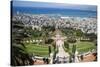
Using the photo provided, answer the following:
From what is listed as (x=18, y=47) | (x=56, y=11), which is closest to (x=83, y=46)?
(x=56, y=11)

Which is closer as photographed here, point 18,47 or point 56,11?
point 18,47

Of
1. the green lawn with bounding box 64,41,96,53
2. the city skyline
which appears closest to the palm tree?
the city skyline

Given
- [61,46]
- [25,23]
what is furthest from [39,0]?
[61,46]

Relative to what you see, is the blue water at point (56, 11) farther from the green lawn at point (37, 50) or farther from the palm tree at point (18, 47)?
the green lawn at point (37, 50)

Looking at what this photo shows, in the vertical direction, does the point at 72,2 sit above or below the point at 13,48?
above

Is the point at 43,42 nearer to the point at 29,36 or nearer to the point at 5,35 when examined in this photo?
the point at 29,36

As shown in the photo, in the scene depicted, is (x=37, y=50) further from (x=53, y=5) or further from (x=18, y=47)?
(x=53, y=5)

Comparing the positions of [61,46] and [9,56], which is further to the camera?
[61,46]

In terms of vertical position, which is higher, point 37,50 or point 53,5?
point 53,5
